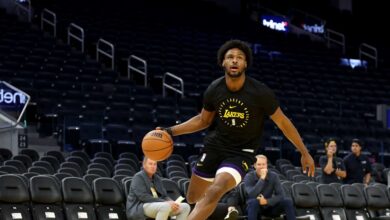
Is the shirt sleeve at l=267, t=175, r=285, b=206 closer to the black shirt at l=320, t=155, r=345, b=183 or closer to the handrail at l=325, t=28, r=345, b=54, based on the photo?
the black shirt at l=320, t=155, r=345, b=183

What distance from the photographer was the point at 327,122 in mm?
21766

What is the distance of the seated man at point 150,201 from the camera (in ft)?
36.1

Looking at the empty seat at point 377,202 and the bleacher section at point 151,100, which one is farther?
the empty seat at point 377,202

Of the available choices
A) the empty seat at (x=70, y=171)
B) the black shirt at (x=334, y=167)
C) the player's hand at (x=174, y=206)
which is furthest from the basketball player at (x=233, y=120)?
the black shirt at (x=334, y=167)

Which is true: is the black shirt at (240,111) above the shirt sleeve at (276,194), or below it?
above

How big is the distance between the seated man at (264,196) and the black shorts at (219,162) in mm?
4741

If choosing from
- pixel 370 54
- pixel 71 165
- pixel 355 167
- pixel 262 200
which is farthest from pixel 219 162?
pixel 370 54

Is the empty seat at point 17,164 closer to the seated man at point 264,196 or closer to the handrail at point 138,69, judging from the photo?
the seated man at point 264,196

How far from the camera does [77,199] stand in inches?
459

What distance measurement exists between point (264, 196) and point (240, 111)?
539 centimetres

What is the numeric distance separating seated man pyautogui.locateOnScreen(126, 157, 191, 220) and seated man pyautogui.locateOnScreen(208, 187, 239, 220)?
2.00ft

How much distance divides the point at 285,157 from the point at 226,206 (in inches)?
236

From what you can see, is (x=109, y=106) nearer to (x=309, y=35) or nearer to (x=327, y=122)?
(x=327, y=122)

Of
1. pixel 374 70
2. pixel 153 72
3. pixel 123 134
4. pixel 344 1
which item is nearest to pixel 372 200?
pixel 123 134
